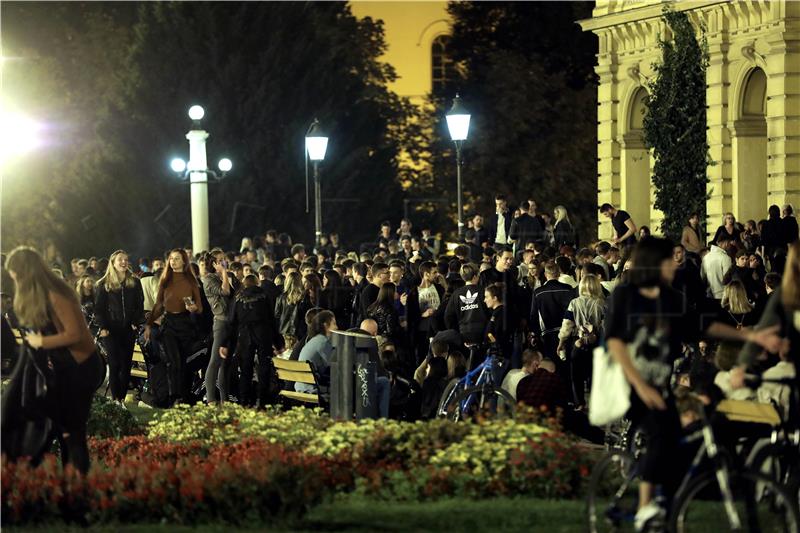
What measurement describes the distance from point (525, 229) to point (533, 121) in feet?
98.9

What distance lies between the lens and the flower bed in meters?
13.4

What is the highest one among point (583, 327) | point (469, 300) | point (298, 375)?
point (469, 300)

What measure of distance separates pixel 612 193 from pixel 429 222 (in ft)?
35.0

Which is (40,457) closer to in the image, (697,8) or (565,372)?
(565,372)

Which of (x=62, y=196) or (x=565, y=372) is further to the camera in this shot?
(x=62, y=196)

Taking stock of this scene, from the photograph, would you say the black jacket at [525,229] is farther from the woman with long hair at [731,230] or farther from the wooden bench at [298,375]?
the wooden bench at [298,375]

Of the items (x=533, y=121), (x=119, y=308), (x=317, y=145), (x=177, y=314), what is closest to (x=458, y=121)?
(x=317, y=145)

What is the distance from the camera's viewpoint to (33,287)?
1359cm

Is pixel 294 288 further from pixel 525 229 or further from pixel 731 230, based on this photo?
pixel 731 230

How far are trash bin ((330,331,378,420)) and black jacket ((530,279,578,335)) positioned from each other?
3.19m

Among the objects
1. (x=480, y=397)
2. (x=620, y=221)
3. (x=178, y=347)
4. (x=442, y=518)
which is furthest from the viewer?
(x=620, y=221)

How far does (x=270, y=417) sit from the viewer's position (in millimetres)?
18031

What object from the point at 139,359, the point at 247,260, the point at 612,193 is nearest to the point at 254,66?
the point at 612,193

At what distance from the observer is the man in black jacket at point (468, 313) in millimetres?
21375
